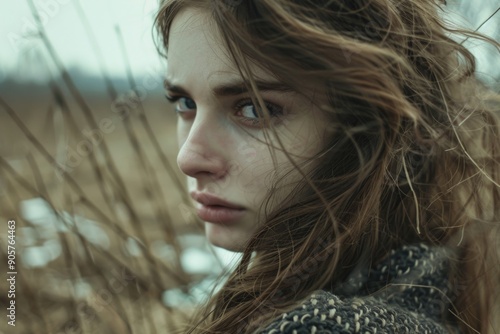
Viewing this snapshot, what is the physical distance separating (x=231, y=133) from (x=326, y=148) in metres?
0.15

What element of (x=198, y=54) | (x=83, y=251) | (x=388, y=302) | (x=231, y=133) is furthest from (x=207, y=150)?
(x=83, y=251)

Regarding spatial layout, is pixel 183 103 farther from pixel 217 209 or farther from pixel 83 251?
pixel 83 251

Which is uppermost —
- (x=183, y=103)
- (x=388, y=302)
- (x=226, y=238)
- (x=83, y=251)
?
(x=183, y=103)

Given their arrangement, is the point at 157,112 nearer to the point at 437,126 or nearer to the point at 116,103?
the point at 116,103

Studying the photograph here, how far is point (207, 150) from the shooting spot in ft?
3.40

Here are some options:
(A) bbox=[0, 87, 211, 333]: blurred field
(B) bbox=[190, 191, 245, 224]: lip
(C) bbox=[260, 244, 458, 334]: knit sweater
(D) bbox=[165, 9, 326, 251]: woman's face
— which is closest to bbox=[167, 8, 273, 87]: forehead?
(D) bbox=[165, 9, 326, 251]: woman's face

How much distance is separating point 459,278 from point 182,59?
0.63m

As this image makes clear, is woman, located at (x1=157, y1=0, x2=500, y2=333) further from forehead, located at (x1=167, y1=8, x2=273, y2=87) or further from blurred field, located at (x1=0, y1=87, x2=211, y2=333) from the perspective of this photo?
blurred field, located at (x1=0, y1=87, x2=211, y2=333)

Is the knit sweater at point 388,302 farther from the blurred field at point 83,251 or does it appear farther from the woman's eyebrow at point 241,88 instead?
the blurred field at point 83,251

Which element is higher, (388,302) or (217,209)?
(217,209)

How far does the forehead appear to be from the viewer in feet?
3.32

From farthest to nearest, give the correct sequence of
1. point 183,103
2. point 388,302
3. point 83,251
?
point 83,251 → point 183,103 → point 388,302

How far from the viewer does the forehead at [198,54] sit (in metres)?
1.01

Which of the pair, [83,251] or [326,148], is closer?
[326,148]
